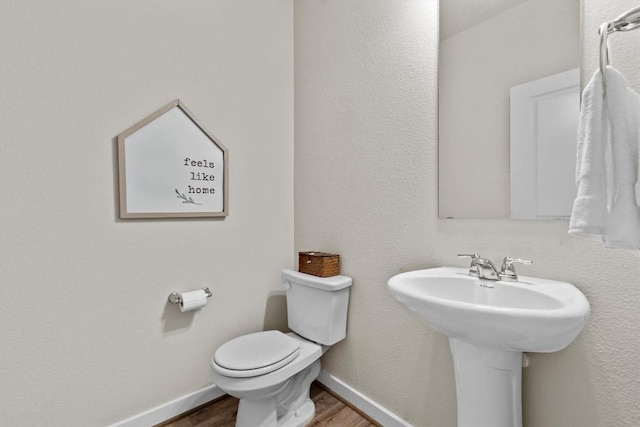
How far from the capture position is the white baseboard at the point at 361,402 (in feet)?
4.48

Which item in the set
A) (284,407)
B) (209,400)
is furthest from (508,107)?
(209,400)

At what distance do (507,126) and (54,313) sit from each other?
6.31 ft

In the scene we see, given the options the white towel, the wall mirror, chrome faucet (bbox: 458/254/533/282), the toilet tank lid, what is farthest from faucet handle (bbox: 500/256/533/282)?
the toilet tank lid

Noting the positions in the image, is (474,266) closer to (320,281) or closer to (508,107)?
(508,107)

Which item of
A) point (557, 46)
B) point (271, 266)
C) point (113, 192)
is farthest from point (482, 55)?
point (113, 192)

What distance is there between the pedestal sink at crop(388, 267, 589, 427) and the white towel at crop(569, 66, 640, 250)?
0.66 feet

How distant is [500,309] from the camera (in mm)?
688

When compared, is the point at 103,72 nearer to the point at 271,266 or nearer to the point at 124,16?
the point at 124,16

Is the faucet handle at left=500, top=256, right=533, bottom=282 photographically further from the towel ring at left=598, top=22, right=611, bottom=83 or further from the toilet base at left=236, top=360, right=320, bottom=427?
the toilet base at left=236, top=360, right=320, bottom=427

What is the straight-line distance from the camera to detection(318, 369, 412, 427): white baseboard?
1.36m

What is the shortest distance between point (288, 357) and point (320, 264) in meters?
0.47

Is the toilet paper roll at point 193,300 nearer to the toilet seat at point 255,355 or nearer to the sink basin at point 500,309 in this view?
the toilet seat at point 255,355

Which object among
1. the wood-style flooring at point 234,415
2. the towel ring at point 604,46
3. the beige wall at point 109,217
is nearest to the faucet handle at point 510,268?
the towel ring at point 604,46

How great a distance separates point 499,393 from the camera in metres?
0.89
